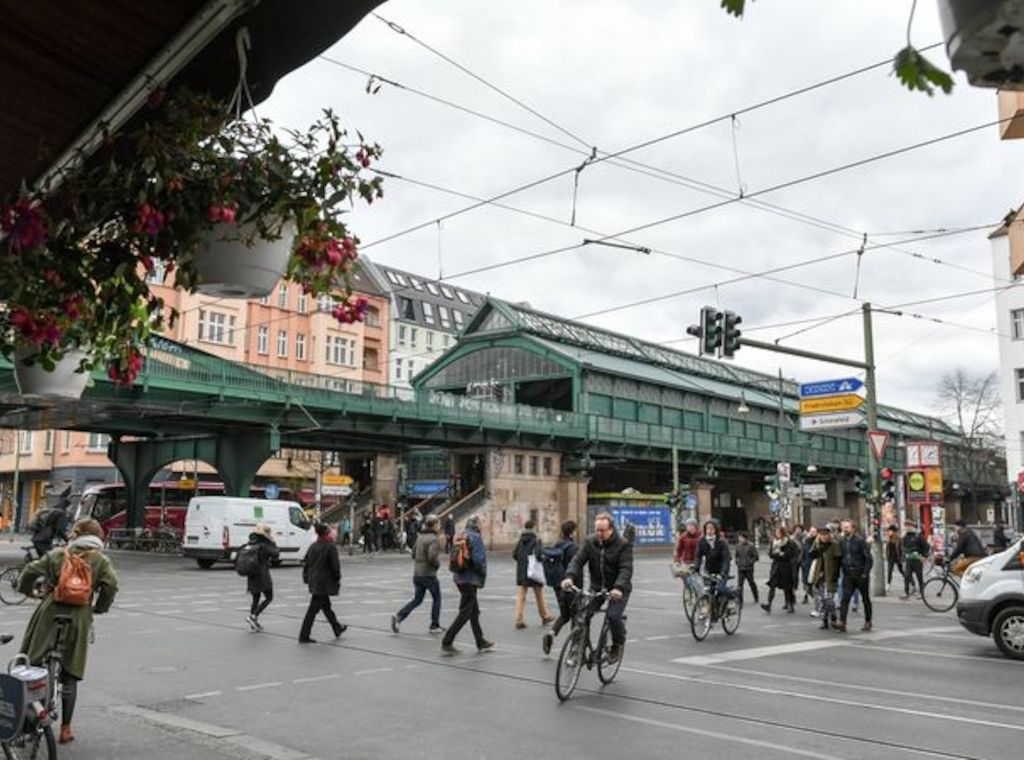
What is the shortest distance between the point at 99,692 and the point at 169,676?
1116 millimetres

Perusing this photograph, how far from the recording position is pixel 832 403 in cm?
2323

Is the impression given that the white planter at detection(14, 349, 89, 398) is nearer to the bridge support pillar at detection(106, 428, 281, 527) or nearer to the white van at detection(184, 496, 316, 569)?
the white van at detection(184, 496, 316, 569)

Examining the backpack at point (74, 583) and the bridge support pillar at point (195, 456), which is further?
the bridge support pillar at point (195, 456)

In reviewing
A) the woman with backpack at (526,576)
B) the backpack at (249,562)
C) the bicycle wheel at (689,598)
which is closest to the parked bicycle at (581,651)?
the bicycle wheel at (689,598)

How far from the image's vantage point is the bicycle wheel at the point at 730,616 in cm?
1488

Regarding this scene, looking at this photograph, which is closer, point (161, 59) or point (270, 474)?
point (161, 59)

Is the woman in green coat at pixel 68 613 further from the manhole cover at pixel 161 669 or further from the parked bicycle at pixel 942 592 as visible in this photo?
the parked bicycle at pixel 942 592

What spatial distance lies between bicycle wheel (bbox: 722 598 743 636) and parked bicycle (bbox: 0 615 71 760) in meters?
10.5

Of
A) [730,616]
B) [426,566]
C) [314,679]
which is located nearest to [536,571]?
[426,566]

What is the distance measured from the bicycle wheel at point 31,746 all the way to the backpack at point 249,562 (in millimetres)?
8421

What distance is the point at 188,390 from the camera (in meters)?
35.0

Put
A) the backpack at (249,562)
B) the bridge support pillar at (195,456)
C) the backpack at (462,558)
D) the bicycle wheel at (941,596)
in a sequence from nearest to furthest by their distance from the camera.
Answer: the backpack at (462,558) < the backpack at (249,562) < the bicycle wheel at (941,596) < the bridge support pillar at (195,456)

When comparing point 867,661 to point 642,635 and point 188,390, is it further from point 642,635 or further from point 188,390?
point 188,390

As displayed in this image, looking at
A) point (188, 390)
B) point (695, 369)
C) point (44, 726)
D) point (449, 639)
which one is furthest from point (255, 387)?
point (695, 369)
